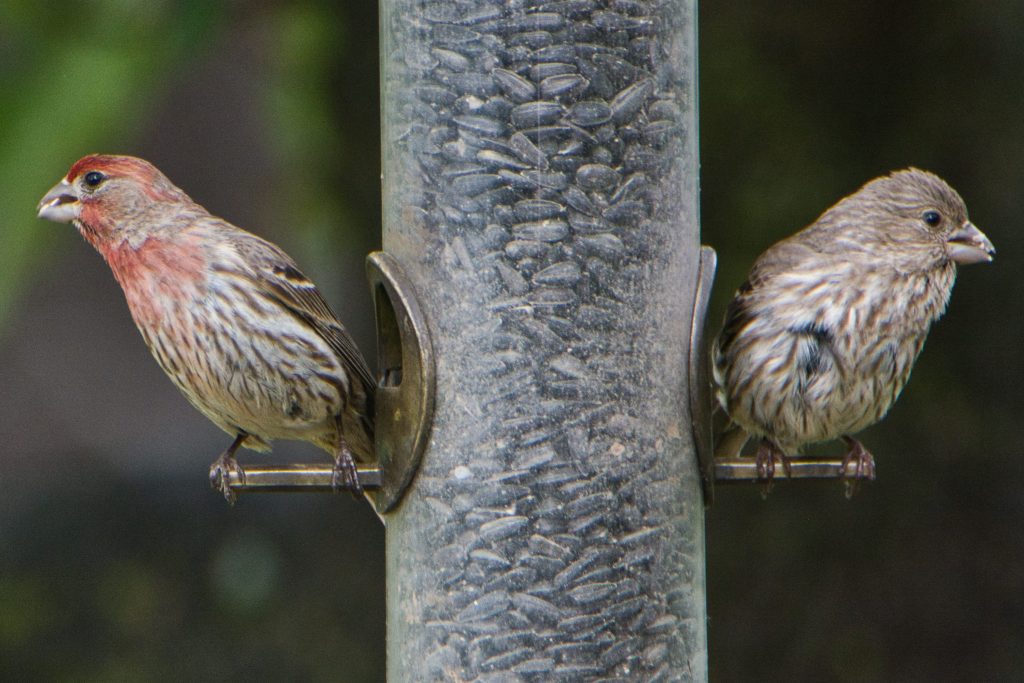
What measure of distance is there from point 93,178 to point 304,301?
3.42 ft

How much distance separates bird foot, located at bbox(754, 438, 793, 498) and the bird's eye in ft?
9.15

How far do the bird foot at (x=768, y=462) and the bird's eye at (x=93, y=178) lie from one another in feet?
9.15

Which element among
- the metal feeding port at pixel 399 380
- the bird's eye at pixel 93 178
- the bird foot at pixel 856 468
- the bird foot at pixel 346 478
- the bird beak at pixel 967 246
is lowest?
the bird foot at pixel 856 468

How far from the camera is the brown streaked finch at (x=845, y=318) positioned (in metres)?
6.31

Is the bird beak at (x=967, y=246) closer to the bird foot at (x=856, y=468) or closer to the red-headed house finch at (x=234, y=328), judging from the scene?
the bird foot at (x=856, y=468)

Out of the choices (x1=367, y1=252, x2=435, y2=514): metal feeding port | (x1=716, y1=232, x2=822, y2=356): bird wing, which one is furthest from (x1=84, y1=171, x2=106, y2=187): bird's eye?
(x1=716, y1=232, x2=822, y2=356): bird wing

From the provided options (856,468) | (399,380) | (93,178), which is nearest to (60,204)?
(93,178)

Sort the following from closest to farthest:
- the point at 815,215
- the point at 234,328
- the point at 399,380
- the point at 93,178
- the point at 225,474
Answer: the point at 399,380
the point at 225,474
the point at 234,328
the point at 93,178
the point at 815,215

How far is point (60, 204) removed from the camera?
6.62 m

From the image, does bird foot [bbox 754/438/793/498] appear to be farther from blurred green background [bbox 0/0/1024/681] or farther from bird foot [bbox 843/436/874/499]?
blurred green background [bbox 0/0/1024/681]

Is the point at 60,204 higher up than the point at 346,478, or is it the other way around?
the point at 60,204

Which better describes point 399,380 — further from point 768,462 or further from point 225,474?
point 768,462

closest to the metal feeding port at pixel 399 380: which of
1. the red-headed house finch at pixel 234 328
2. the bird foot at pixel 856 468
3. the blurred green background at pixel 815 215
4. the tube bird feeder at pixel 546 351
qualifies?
the tube bird feeder at pixel 546 351

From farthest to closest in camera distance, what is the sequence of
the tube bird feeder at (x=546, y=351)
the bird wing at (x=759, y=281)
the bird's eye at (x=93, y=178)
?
the bird's eye at (x=93, y=178) → the bird wing at (x=759, y=281) → the tube bird feeder at (x=546, y=351)
